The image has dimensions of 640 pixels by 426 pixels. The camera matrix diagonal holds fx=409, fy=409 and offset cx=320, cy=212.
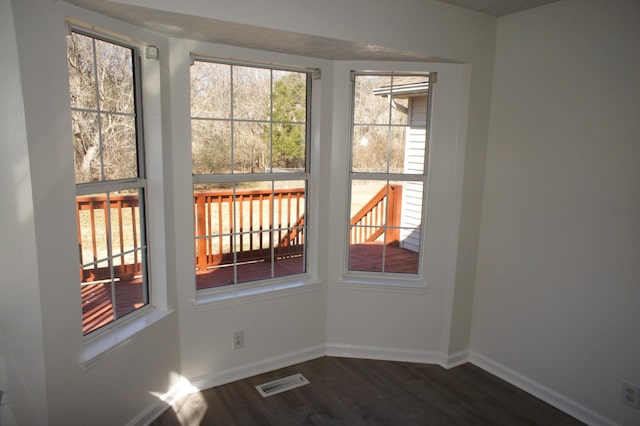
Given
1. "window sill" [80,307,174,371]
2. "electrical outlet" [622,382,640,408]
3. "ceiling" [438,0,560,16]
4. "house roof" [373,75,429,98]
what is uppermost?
"ceiling" [438,0,560,16]

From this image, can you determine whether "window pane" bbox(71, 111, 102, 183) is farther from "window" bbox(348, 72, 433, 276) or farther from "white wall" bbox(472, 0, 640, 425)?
"white wall" bbox(472, 0, 640, 425)

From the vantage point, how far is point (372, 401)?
9.21ft

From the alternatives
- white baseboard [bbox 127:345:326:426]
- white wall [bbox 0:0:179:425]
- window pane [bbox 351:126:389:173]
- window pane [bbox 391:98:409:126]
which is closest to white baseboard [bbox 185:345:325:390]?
white baseboard [bbox 127:345:326:426]

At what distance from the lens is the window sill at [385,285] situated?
3.28 m

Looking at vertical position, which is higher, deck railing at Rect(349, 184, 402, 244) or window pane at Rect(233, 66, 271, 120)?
window pane at Rect(233, 66, 271, 120)

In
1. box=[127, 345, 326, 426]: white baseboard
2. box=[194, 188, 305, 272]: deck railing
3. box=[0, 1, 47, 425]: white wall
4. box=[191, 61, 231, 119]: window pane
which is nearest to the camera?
box=[0, 1, 47, 425]: white wall

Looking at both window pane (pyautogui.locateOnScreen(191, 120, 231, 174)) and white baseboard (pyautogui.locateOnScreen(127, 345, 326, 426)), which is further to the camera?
window pane (pyautogui.locateOnScreen(191, 120, 231, 174))

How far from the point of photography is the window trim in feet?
10.3

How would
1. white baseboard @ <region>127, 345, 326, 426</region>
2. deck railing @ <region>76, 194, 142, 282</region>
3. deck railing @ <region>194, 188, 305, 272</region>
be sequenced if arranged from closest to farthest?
deck railing @ <region>76, 194, 142, 282</region>, white baseboard @ <region>127, 345, 326, 426</region>, deck railing @ <region>194, 188, 305, 272</region>

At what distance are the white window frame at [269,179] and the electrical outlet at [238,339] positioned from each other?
0.94 ft

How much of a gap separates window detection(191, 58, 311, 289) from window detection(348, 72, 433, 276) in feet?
1.39

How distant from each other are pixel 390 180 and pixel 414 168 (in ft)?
0.71

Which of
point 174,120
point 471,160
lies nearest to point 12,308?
point 174,120

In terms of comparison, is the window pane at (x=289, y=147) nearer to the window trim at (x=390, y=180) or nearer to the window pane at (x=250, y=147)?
the window pane at (x=250, y=147)
